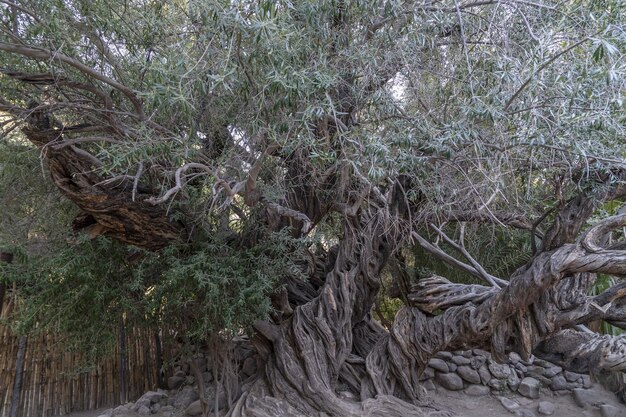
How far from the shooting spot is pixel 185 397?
5.93m

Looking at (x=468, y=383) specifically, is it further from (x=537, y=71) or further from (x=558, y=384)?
(x=537, y=71)

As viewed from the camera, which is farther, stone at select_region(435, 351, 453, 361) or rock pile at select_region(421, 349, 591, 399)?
stone at select_region(435, 351, 453, 361)

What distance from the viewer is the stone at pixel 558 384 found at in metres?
5.94

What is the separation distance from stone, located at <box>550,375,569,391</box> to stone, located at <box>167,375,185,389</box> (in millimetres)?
4737

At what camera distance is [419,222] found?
5246mm

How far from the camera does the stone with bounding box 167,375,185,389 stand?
253 inches

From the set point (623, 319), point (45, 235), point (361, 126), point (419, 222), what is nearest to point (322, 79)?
point (361, 126)

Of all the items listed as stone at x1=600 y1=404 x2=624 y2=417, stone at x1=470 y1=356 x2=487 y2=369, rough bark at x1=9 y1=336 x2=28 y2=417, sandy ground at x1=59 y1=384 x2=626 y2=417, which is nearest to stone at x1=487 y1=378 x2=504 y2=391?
sandy ground at x1=59 y1=384 x2=626 y2=417

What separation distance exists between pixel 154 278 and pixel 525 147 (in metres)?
3.46

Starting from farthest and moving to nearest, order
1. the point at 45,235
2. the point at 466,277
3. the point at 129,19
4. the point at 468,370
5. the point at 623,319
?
1. the point at 466,277
2. the point at 468,370
3. the point at 45,235
4. the point at 623,319
5. the point at 129,19

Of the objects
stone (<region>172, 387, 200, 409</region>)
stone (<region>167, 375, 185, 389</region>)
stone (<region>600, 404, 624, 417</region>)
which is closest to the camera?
stone (<region>600, 404, 624, 417</region>)

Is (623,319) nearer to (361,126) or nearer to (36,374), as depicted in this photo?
(361,126)

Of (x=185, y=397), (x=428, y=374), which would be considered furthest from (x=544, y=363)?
(x=185, y=397)

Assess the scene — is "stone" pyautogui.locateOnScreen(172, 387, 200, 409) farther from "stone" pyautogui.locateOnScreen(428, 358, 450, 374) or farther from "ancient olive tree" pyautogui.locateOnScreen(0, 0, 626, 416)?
"stone" pyautogui.locateOnScreen(428, 358, 450, 374)
